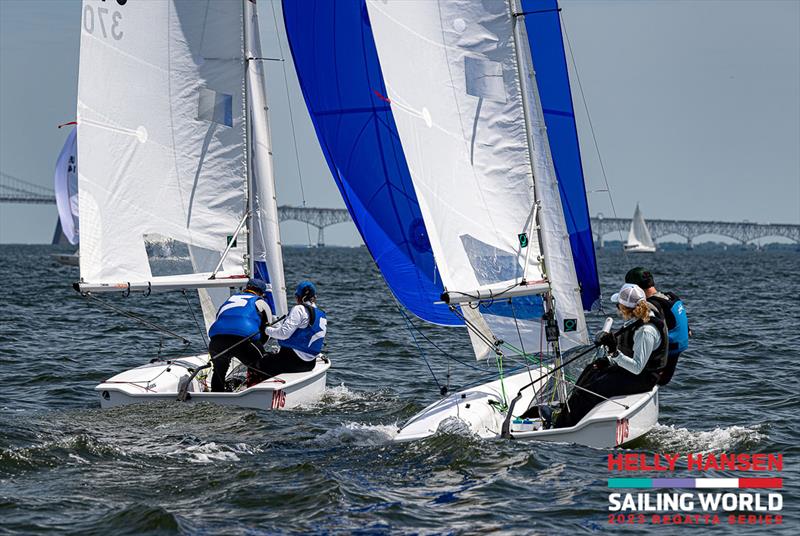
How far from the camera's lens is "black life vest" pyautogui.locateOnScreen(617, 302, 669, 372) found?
27.1 feet

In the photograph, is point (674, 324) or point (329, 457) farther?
point (674, 324)

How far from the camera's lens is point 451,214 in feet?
29.1

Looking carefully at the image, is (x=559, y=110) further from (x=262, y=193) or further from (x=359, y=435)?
(x=262, y=193)

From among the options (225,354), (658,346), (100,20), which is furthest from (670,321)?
(100,20)

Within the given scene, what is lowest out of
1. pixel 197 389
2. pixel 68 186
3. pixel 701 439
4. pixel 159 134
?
pixel 701 439

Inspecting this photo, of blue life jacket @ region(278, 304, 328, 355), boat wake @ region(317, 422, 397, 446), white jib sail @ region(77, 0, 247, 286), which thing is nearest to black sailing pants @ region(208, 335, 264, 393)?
blue life jacket @ region(278, 304, 328, 355)

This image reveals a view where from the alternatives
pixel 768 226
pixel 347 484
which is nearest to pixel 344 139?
pixel 347 484

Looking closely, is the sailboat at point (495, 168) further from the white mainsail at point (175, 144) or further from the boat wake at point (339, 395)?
the white mainsail at point (175, 144)

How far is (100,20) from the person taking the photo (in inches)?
433

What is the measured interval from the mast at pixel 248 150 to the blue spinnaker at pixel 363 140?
22.1 inches

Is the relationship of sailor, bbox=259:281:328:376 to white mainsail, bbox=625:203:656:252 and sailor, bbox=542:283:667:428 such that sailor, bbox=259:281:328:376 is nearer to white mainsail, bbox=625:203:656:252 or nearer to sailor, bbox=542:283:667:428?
sailor, bbox=542:283:667:428

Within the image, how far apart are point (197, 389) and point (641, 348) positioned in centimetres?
452

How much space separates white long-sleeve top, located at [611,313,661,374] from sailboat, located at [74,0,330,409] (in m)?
3.66

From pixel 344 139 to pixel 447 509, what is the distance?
480cm
